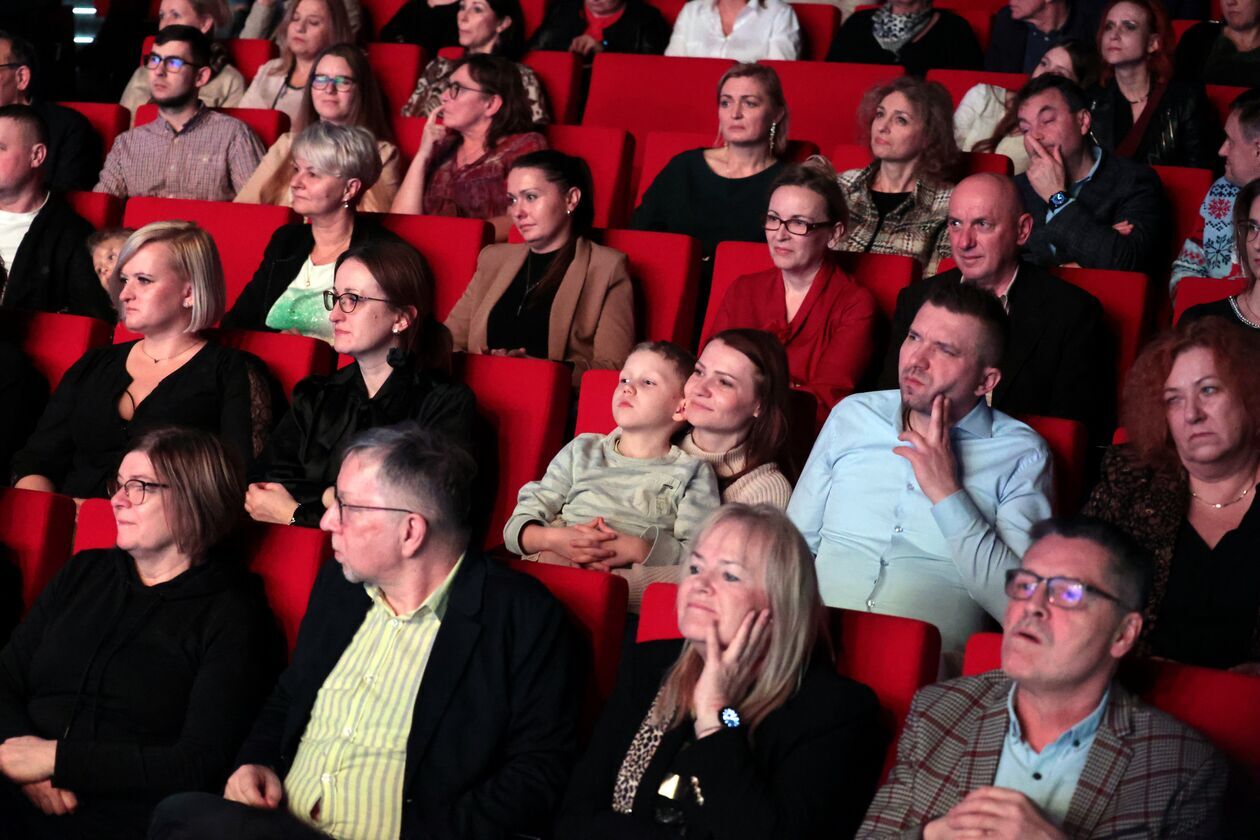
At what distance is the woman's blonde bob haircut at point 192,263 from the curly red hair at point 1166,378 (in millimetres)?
1704

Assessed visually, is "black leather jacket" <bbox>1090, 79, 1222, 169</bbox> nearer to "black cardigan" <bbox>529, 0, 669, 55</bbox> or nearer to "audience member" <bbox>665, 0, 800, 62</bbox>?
"audience member" <bbox>665, 0, 800, 62</bbox>

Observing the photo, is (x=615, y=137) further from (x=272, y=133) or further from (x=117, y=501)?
(x=117, y=501)

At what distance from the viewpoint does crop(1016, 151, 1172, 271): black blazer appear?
3279mm

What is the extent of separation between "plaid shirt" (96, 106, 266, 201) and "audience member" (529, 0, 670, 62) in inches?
44.0

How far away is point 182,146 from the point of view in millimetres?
4141

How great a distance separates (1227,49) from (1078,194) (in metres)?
1.06

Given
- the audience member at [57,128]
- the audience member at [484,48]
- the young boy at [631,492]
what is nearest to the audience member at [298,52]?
the audience member at [484,48]

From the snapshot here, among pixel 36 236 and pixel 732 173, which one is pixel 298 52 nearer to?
pixel 36 236

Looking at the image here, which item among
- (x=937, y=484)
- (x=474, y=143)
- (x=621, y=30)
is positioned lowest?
(x=937, y=484)

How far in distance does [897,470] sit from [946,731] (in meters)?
0.71

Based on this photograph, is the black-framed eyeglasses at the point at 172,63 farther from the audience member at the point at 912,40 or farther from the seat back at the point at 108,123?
the audience member at the point at 912,40

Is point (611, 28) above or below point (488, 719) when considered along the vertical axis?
above

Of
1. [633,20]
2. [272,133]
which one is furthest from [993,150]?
[272,133]

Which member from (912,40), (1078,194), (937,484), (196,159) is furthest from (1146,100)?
(196,159)
